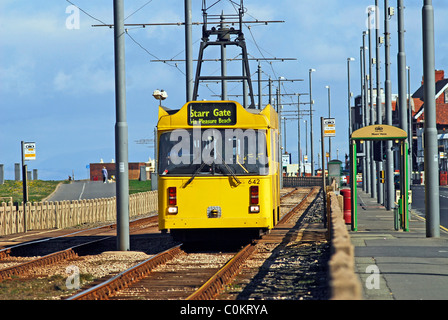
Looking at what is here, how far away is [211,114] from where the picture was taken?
17516mm

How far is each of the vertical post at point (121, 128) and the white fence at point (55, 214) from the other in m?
8.99

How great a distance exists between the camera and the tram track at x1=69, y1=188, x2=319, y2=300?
11.3m

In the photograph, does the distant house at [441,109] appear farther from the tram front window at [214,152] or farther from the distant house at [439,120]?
the tram front window at [214,152]

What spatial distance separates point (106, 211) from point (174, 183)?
17.4 meters

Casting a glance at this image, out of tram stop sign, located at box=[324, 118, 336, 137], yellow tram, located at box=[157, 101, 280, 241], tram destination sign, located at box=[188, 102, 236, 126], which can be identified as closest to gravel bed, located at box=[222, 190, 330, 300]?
yellow tram, located at box=[157, 101, 280, 241]

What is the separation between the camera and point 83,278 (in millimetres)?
13422

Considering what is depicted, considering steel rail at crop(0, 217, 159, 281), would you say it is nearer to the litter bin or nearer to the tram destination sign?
the tram destination sign

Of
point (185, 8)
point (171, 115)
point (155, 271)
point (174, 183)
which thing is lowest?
point (155, 271)

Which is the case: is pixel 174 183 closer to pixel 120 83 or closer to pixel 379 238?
pixel 120 83

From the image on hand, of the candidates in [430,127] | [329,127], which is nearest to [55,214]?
[329,127]

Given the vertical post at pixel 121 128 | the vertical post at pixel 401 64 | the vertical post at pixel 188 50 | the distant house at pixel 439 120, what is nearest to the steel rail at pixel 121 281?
the vertical post at pixel 121 128

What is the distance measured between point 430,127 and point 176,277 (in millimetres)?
8767
